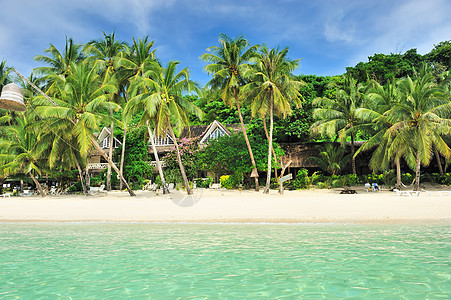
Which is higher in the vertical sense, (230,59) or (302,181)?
(230,59)

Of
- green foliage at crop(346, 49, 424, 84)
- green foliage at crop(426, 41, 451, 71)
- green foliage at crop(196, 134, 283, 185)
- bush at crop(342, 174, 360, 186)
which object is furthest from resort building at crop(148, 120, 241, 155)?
green foliage at crop(426, 41, 451, 71)

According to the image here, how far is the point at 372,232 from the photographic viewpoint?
29.9 ft

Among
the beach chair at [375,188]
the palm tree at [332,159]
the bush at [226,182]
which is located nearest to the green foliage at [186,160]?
the bush at [226,182]

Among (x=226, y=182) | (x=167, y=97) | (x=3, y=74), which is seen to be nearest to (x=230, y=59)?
(x=167, y=97)

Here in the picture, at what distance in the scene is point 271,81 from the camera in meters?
21.6

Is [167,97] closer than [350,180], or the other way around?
[167,97]

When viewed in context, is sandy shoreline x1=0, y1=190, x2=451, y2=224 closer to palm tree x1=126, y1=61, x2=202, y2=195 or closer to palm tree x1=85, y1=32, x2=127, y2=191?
palm tree x1=126, y1=61, x2=202, y2=195

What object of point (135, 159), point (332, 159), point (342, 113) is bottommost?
point (332, 159)

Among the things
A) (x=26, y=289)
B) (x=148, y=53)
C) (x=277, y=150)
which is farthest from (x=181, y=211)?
(x=148, y=53)

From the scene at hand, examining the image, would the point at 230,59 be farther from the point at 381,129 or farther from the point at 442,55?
the point at 442,55

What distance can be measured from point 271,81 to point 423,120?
9.44m

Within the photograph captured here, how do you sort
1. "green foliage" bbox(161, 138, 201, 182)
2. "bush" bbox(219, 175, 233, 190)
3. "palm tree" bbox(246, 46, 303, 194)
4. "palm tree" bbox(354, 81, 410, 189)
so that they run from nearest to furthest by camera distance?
"palm tree" bbox(354, 81, 410, 189)
"palm tree" bbox(246, 46, 303, 194)
"bush" bbox(219, 175, 233, 190)
"green foliage" bbox(161, 138, 201, 182)

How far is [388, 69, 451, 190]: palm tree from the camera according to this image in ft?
58.9

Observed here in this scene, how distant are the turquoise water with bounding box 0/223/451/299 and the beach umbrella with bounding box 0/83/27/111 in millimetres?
3317
